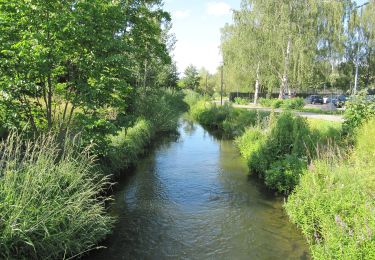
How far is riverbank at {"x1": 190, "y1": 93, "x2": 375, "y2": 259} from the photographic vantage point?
497 centimetres

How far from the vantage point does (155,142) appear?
19156 mm

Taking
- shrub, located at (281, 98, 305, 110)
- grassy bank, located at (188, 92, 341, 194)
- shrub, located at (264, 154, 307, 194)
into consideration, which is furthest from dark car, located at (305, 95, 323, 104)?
shrub, located at (264, 154, 307, 194)

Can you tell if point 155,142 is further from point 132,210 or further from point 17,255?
point 17,255

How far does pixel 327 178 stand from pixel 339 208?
4.07 ft

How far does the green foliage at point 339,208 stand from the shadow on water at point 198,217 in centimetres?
56

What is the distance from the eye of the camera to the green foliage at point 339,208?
4.64 m

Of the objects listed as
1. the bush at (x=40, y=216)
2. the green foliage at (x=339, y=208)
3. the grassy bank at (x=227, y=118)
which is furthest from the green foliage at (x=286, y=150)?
the bush at (x=40, y=216)

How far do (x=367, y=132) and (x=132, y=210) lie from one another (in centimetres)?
682

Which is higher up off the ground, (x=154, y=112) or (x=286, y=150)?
(x=154, y=112)

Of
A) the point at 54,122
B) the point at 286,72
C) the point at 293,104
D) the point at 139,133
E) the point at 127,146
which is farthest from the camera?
the point at 286,72

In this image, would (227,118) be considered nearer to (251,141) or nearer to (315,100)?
(251,141)

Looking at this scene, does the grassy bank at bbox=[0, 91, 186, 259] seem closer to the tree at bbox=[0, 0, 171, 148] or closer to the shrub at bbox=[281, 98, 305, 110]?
the tree at bbox=[0, 0, 171, 148]

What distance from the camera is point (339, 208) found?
19.7 feet

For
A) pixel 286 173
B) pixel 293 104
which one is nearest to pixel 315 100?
pixel 293 104
